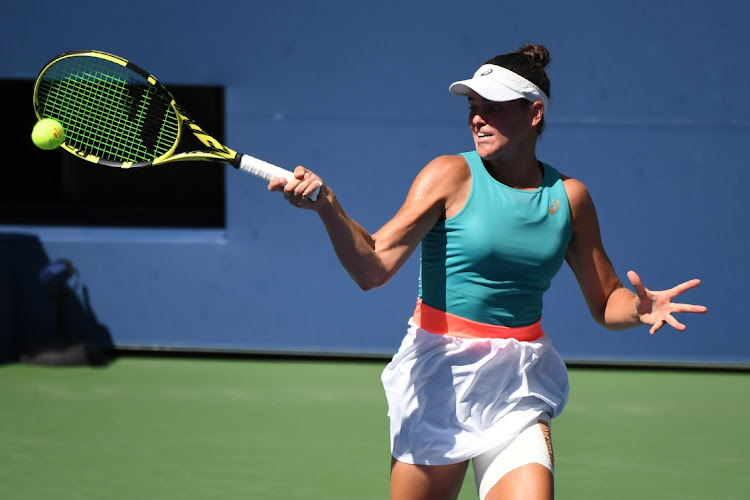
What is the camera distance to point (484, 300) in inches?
117

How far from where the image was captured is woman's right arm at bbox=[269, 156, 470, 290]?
2.68 meters

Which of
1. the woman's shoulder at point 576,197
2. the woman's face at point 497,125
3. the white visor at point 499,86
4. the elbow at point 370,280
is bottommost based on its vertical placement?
the elbow at point 370,280

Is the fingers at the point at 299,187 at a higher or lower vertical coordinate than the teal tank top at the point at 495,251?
higher

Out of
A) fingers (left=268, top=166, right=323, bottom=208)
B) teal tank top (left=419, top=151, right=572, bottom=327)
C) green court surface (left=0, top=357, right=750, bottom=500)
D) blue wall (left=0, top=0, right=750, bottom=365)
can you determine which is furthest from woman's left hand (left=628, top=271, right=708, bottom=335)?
blue wall (left=0, top=0, right=750, bottom=365)

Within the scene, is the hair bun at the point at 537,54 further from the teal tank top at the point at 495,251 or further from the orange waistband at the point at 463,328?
the orange waistband at the point at 463,328

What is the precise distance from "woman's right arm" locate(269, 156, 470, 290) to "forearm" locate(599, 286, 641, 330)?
1.89ft

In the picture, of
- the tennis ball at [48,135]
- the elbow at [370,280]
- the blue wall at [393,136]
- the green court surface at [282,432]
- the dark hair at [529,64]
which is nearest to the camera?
the elbow at [370,280]

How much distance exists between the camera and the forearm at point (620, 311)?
3.03 meters

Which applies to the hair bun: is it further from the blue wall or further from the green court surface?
the blue wall

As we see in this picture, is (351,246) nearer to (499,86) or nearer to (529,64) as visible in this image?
(499,86)

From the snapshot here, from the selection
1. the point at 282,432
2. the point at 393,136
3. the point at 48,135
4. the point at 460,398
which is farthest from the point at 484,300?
the point at 393,136

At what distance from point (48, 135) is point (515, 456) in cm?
168

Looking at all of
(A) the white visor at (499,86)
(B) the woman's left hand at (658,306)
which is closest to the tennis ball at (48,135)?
(A) the white visor at (499,86)

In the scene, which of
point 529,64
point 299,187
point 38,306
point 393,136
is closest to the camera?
point 299,187
